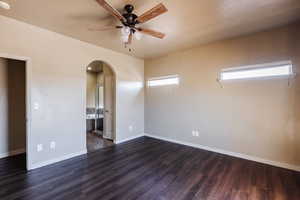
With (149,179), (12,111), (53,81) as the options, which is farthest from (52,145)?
(149,179)

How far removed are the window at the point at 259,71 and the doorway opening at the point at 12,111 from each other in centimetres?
479

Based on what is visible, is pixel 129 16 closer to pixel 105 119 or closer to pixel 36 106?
pixel 36 106

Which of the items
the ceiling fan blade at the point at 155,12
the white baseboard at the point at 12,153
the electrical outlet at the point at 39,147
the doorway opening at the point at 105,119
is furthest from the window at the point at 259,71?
the white baseboard at the point at 12,153

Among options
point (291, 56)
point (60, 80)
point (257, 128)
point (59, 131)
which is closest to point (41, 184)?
point (59, 131)

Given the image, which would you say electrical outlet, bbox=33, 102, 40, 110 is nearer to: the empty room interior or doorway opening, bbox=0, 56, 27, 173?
the empty room interior

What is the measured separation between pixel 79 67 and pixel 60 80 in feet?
1.78

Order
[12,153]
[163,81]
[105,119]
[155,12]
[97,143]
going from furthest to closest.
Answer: [105,119] → [163,81] → [97,143] → [12,153] → [155,12]

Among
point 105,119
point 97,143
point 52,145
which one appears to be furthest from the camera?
point 105,119

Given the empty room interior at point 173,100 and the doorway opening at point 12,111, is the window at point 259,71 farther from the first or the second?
the doorway opening at point 12,111

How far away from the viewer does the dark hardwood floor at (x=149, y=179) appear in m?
2.07

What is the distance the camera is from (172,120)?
447 cm

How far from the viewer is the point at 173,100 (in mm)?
4445

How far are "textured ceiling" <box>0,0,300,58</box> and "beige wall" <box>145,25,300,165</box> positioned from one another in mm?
387

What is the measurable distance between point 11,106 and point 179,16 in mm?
4273
